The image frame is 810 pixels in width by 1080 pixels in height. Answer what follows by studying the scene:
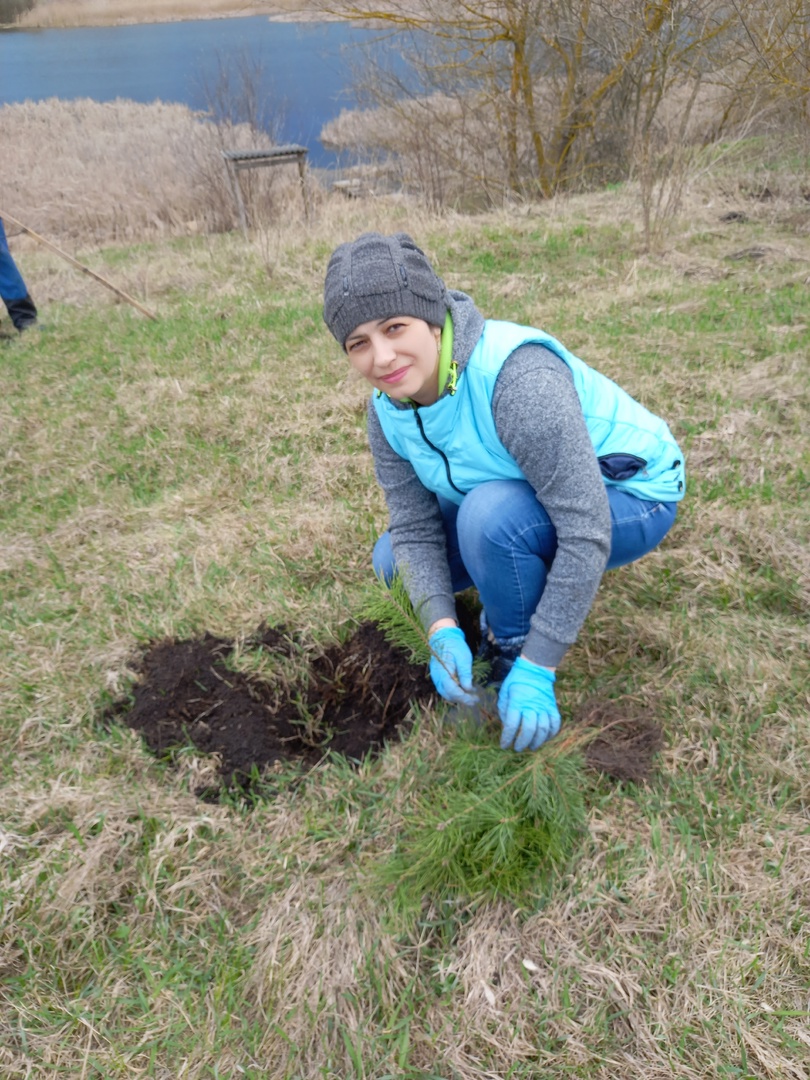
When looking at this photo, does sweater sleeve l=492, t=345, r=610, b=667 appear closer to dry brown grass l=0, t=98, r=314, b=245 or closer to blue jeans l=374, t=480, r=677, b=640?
blue jeans l=374, t=480, r=677, b=640

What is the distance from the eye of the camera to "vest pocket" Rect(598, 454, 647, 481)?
1.70m

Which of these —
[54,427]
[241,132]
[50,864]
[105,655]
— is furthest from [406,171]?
[50,864]

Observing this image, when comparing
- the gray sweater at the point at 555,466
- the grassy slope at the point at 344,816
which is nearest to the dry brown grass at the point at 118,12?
the grassy slope at the point at 344,816

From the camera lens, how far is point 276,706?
1.96 meters

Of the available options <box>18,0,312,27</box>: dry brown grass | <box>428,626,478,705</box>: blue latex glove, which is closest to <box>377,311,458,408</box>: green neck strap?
<box>428,626,478,705</box>: blue latex glove

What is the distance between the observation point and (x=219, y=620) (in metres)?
2.26

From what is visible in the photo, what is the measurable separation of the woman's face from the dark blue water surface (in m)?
8.87

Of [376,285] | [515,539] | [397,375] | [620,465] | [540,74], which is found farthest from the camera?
[540,74]

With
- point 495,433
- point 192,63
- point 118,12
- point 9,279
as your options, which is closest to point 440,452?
point 495,433

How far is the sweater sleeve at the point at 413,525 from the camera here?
5.91 feet

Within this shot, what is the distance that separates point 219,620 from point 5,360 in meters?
3.45

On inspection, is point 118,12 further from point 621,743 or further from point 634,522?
point 621,743

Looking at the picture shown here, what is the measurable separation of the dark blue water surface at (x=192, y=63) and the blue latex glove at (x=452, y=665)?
9141 mm

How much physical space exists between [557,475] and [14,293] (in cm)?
512
